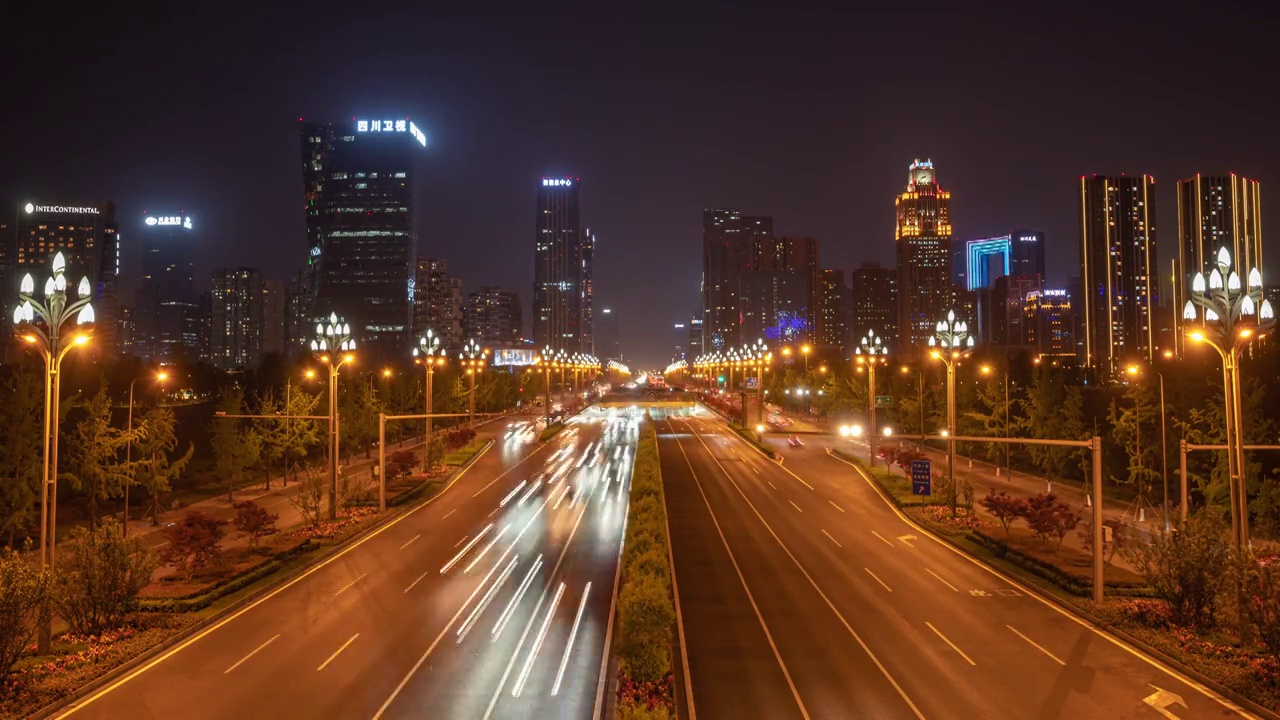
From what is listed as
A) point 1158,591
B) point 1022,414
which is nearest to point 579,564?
point 1158,591

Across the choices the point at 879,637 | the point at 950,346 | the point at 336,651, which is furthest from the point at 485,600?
the point at 950,346

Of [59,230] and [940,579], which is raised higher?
[59,230]

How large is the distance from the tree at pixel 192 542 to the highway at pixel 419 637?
323 centimetres

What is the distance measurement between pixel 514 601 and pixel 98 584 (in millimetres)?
11336

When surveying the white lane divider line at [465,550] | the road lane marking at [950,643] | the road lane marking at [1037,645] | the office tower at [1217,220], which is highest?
the office tower at [1217,220]

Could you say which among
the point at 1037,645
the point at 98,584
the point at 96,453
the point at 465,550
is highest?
the point at 96,453

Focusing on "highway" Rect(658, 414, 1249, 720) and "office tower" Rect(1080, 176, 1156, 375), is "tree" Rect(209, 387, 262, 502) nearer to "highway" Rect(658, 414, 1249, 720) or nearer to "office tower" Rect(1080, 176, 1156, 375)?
"highway" Rect(658, 414, 1249, 720)

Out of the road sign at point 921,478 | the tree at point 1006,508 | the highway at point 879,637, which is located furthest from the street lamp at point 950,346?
the highway at point 879,637

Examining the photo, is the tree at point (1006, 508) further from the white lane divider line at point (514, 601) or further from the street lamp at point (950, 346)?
the white lane divider line at point (514, 601)

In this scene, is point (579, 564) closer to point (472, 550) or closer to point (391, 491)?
point (472, 550)

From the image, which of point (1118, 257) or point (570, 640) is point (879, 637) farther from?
point (1118, 257)

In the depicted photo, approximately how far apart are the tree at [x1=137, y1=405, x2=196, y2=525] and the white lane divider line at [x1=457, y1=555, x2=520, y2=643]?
1989 centimetres

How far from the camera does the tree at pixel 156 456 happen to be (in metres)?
36.8

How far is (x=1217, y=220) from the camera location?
127375mm
